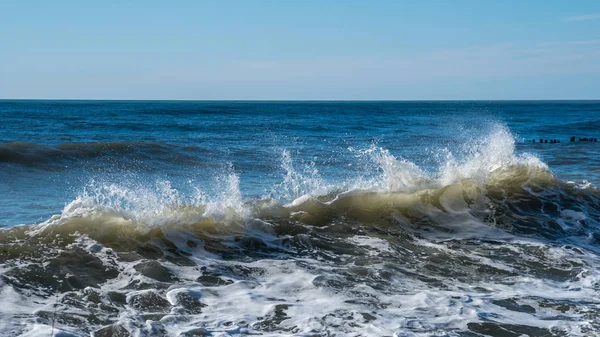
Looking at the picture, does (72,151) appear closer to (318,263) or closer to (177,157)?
(177,157)

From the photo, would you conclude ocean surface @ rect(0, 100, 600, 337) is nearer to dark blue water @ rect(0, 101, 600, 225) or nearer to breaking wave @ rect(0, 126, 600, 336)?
breaking wave @ rect(0, 126, 600, 336)

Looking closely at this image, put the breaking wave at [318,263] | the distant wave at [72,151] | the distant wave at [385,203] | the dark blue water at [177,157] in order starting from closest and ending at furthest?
the breaking wave at [318,263] → the distant wave at [385,203] → the dark blue water at [177,157] → the distant wave at [72,151]

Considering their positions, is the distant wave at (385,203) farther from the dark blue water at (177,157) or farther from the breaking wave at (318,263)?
the dark blue water at (177,157)

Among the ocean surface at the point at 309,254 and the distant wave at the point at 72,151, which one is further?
the distant wave at the point at 72,151

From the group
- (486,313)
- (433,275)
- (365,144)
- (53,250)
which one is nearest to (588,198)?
(433,275)

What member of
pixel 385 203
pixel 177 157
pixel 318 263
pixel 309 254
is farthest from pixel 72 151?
pixel 318 263

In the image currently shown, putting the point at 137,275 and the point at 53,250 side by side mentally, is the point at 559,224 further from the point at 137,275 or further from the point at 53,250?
the point at 53,250

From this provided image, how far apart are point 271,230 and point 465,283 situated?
9.61ft

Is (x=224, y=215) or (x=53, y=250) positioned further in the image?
(x=224, y=215)

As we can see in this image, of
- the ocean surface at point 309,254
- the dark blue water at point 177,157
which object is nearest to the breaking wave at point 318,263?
the ocean surface at point 309,254

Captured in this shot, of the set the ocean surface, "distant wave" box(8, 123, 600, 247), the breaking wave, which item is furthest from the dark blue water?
the breaking wave

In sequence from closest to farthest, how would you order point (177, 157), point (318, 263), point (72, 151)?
point (318, 263) < point (72, 151) < point (177, 157)

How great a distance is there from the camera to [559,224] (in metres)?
10.2

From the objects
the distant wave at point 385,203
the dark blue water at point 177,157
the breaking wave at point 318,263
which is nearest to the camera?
the breaking wave at point 318,263
